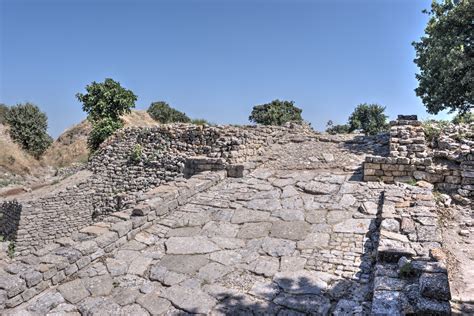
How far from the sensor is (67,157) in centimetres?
2466

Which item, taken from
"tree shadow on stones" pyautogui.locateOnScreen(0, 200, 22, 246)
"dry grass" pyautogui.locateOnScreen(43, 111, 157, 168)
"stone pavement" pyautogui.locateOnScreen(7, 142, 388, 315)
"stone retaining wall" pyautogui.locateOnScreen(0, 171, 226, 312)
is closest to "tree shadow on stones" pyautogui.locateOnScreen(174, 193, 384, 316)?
"stone pavement" pyautogui.locateOnScreen(7, 142, 388, 315)

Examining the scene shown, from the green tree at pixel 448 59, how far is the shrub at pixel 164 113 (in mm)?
23110

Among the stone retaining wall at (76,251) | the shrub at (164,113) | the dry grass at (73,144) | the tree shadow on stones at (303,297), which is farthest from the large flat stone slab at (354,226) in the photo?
the shrub at (164,113)

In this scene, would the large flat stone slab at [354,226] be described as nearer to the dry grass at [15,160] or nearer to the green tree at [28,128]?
the dry grass at [15,160]

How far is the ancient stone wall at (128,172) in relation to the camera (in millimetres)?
9945

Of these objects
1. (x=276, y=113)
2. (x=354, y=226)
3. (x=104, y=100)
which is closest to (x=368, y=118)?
(x=276, y=113)

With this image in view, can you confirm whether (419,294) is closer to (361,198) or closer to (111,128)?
(361,198)

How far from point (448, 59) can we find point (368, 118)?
526 inches

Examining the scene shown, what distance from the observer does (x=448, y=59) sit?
11109 millimetres

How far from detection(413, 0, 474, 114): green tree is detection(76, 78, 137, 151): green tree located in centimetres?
1407

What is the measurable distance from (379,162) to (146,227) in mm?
4378

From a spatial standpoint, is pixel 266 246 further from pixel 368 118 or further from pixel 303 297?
pixel 368 118

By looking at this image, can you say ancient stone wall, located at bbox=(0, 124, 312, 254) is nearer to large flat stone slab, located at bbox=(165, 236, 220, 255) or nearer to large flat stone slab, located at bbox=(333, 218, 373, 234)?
large flat stone slab, located at bbox=(165, 236, 220, 255)

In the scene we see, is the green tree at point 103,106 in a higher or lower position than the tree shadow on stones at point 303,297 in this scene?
higher
